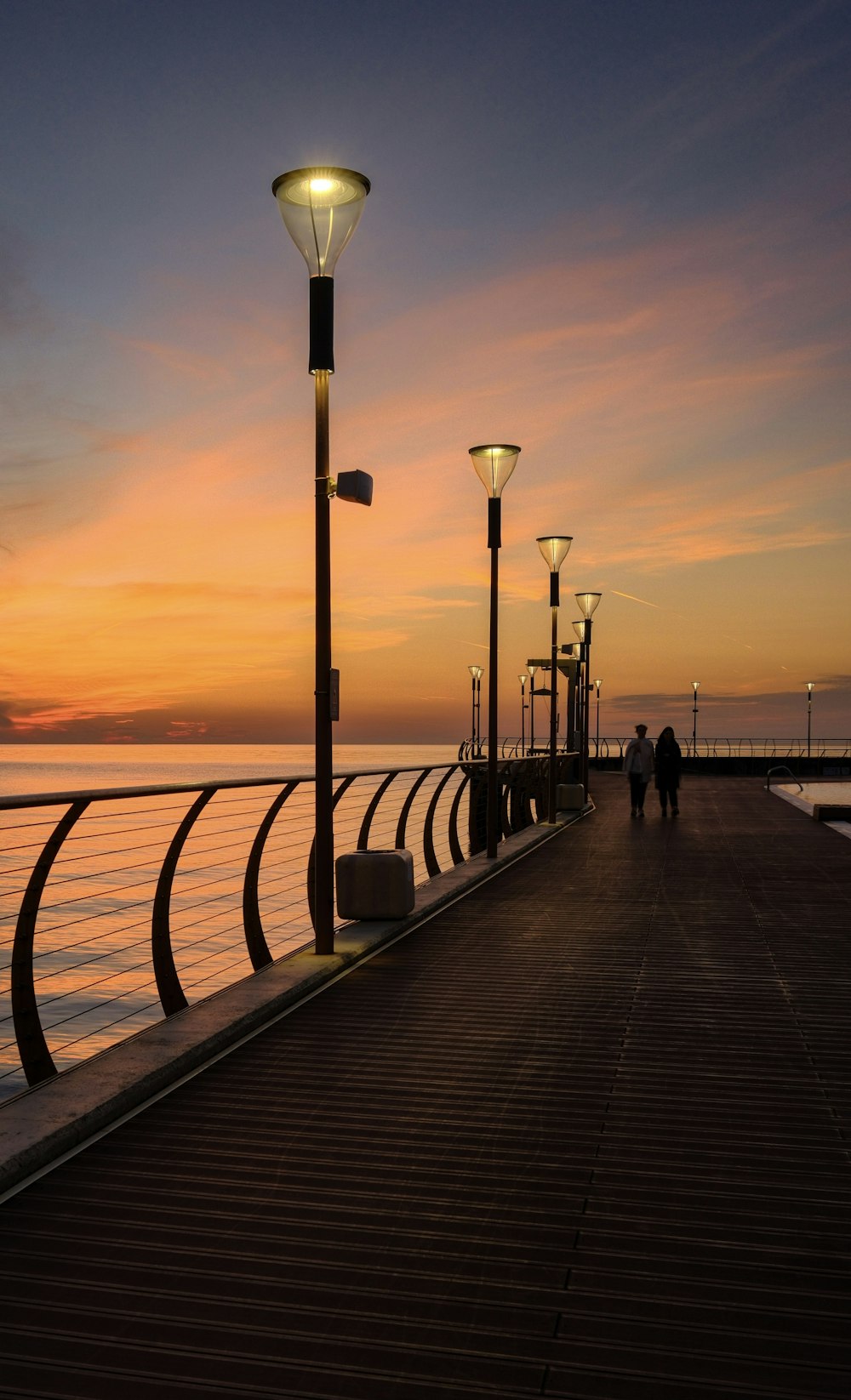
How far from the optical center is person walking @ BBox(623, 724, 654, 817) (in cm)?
1844

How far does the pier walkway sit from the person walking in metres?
13.0

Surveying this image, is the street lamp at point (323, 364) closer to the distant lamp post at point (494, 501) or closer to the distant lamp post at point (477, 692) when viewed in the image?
the distant lamp post at point (494, 501)

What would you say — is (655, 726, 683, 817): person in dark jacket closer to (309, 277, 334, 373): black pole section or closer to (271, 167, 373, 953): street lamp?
(271, 167, 373, 953): street lamp

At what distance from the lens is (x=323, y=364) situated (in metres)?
6.13

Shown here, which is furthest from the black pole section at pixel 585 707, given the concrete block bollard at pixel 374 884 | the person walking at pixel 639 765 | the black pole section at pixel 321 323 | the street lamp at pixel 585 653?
the black pole section at pixel 321 323

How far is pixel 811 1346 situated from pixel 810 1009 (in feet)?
10.5

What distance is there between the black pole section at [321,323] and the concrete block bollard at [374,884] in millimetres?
3284

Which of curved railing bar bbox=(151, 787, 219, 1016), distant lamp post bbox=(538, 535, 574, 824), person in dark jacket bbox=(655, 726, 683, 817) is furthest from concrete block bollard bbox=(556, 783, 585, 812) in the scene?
curved railing bar bbox=(151, 787, 219, 1016)

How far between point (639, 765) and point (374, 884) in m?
11.8

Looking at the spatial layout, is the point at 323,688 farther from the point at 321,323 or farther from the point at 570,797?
the point at 570,797

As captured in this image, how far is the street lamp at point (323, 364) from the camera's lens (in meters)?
5.71

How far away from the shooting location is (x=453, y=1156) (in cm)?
326

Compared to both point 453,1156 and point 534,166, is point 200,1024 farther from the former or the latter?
point 534,166

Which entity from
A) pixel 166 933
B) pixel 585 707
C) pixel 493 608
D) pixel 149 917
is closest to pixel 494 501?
pixel 493 608
